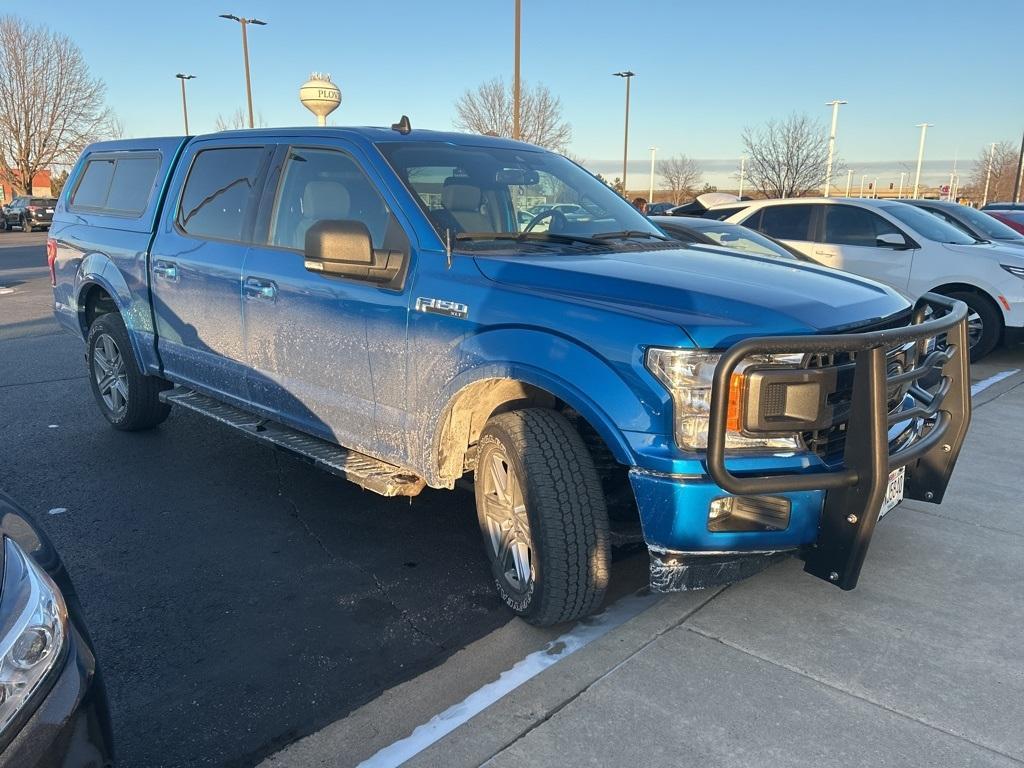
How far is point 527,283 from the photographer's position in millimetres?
3045

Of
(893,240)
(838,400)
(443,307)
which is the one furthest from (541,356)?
(893,240)

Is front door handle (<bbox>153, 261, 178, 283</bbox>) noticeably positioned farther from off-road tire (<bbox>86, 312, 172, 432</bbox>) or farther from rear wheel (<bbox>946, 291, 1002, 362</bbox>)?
rear wheel (<bbox>946, 291, 1002, 362</bbox>)

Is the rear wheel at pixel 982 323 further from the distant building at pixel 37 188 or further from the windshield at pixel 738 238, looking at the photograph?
the distant building at pixel 37 188

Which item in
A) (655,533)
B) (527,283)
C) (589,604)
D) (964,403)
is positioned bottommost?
(589,604)

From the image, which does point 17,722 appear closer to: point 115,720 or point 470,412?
point 115,720

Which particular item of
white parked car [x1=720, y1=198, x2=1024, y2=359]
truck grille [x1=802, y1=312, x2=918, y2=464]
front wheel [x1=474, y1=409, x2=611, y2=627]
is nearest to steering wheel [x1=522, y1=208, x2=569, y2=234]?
front wheel [x1=474, y1=409, x2=611, y2=627]

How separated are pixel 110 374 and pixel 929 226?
8.50 metres

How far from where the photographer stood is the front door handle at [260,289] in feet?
13.3

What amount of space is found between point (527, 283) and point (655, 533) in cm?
103

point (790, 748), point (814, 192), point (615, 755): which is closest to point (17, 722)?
point (615, 755)

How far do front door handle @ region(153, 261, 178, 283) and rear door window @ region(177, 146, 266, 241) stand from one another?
23 cm

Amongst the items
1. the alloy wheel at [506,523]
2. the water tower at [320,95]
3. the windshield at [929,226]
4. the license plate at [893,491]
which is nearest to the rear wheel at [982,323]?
the windshield at [929,226]

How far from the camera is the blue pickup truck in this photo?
104 inches

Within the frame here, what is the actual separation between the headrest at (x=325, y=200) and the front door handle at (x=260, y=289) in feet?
1.29
